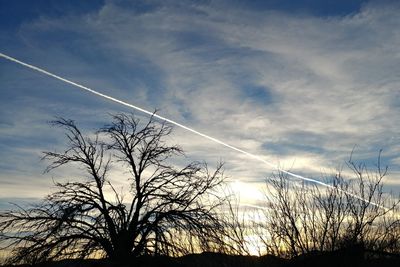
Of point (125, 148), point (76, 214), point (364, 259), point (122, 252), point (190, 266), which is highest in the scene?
point (125, 148)

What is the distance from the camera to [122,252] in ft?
64.4

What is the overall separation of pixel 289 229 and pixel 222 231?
5.61m

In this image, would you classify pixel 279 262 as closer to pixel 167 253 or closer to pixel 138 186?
pixel 167 253

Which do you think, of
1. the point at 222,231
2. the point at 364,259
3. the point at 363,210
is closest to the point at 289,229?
the point at 363,210

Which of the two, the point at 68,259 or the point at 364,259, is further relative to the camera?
the point at 68,259

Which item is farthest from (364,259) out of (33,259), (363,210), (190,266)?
(33,259)

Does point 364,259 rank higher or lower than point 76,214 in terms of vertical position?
lower

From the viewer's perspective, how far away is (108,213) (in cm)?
2050

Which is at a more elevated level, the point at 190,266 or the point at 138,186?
the point at 138,186

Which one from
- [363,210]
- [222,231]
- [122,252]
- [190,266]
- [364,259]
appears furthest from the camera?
[122,252]

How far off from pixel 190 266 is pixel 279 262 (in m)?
4.47

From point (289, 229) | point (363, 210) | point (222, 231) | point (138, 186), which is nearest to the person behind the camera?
point (363, 210)

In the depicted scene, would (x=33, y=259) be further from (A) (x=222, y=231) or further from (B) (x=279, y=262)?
(B) (x=279, y=262)

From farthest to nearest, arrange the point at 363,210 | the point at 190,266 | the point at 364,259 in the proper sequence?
the point at 190,266 < the point at 363,210 < the point at 364,259
